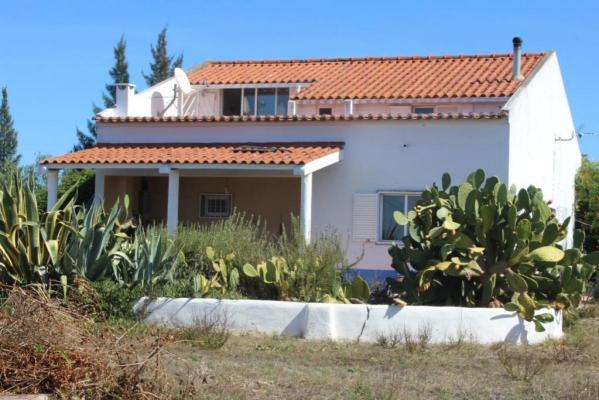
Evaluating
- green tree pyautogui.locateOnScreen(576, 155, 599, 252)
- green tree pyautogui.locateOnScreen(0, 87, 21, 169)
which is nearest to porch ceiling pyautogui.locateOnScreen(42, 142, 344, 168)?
green tree pyautogui.locateOnScreen(576, 155, 599, 252)

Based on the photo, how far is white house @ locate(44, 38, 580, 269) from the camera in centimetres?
1970

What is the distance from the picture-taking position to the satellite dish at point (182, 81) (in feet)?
88.5

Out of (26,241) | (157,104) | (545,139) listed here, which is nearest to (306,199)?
(26,241)

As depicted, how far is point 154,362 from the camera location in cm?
894

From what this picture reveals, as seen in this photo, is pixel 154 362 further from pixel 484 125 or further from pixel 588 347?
pixel 484 125

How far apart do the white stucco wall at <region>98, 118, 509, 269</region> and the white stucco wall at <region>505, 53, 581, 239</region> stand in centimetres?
74

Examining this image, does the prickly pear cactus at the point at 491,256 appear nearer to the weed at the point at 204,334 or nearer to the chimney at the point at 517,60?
the weed at the point at 204,334

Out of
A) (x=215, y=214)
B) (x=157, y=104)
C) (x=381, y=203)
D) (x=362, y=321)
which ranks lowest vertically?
(x=362, y=321)

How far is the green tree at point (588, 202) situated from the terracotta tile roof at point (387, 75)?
14.4 feet

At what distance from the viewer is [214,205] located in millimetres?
22641

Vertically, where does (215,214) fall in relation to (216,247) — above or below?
above

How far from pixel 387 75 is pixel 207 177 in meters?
7.14

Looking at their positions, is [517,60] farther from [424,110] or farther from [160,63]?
[160,63]

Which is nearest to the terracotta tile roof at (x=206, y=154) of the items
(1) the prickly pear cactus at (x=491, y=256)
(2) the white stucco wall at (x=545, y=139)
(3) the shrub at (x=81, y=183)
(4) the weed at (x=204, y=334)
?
(3) the shrub at (x=81, y=183)
